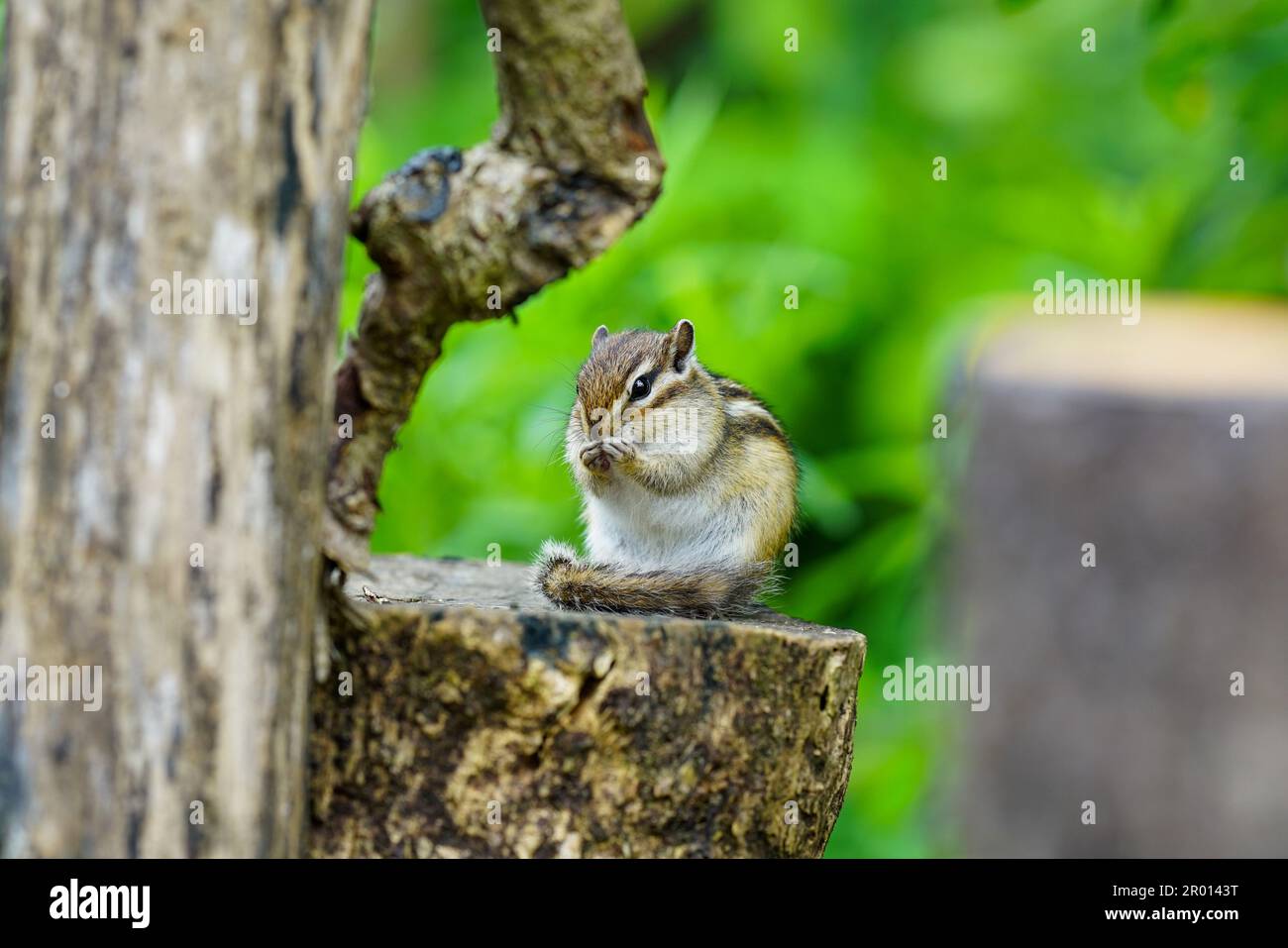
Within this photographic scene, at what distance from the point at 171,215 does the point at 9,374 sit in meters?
0.33

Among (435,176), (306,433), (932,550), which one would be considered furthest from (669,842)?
(932,550)

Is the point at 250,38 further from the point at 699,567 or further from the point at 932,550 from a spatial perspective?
the point at 932,550

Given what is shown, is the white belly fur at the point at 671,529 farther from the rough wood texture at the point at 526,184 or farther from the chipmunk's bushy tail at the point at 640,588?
the rough wood texture at the point at 526,184

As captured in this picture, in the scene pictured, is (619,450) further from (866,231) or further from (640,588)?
(866,231)

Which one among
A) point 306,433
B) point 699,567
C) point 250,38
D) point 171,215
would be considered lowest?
point 699,567

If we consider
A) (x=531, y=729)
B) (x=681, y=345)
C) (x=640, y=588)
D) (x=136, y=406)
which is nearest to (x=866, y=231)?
(x=681, y=345)

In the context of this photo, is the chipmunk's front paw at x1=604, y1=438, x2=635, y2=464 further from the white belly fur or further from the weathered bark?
the weathered bark

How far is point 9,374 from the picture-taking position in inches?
85.7

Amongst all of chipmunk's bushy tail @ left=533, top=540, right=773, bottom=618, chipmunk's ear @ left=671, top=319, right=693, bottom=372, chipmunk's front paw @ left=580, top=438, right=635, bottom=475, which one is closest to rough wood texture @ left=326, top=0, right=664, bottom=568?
chipmunk's bushy tail @ left=533, top=540, right=773, bottom=618

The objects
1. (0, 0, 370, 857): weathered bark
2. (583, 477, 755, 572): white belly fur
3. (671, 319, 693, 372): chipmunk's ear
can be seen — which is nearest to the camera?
(0, 0, 370, 857): weathered bark

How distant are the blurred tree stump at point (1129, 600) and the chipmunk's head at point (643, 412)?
78 centimetres

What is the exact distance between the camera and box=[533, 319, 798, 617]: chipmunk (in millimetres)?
3574

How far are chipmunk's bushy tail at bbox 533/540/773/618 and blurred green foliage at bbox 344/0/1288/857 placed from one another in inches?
35.8

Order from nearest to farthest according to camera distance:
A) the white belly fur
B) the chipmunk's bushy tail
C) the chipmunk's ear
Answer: the chipmunk's bushy tail → the white belly fur → the chipmunk's ear
